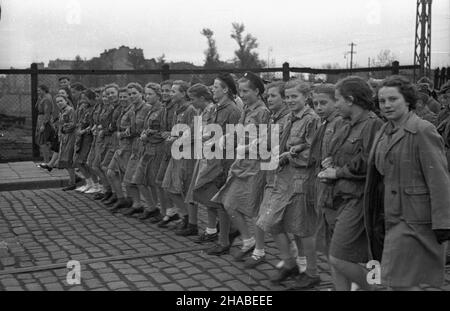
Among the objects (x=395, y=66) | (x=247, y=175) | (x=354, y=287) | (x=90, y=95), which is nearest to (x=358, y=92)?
(x=354, y=287)

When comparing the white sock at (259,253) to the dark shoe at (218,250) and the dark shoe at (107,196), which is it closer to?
the dark shoe at (218,250)

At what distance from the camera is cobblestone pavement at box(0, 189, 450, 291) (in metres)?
5.35

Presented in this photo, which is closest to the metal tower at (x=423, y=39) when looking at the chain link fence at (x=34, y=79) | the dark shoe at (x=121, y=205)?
the chain link fence at (x=34, y=79)

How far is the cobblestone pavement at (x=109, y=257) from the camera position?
5348 mm

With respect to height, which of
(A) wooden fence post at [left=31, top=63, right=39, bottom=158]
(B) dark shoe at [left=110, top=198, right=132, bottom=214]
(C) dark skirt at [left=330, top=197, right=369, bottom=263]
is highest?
(A) wooden fence post at [left=31, top=63, right=39, bottom=158]

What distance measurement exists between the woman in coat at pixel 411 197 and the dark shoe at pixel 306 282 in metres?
1.40

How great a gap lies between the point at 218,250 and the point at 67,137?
17.3 feet

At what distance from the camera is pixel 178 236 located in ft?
Result: 24.0

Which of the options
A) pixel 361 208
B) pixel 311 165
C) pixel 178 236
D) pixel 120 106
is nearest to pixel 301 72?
pixel 120 106

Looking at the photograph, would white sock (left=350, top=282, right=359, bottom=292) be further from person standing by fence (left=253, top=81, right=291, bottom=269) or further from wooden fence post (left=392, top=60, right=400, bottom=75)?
wooden fence post (left=392, top=60, right=400, bottom=75)

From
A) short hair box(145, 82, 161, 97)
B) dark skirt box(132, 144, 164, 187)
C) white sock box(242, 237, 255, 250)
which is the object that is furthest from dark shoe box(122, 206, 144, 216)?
white sock box(242, 237, 255, 250)

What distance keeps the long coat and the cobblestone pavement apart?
4.85ft

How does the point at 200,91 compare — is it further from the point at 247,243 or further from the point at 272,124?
the point at 247,243

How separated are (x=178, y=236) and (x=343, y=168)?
3.47 m
